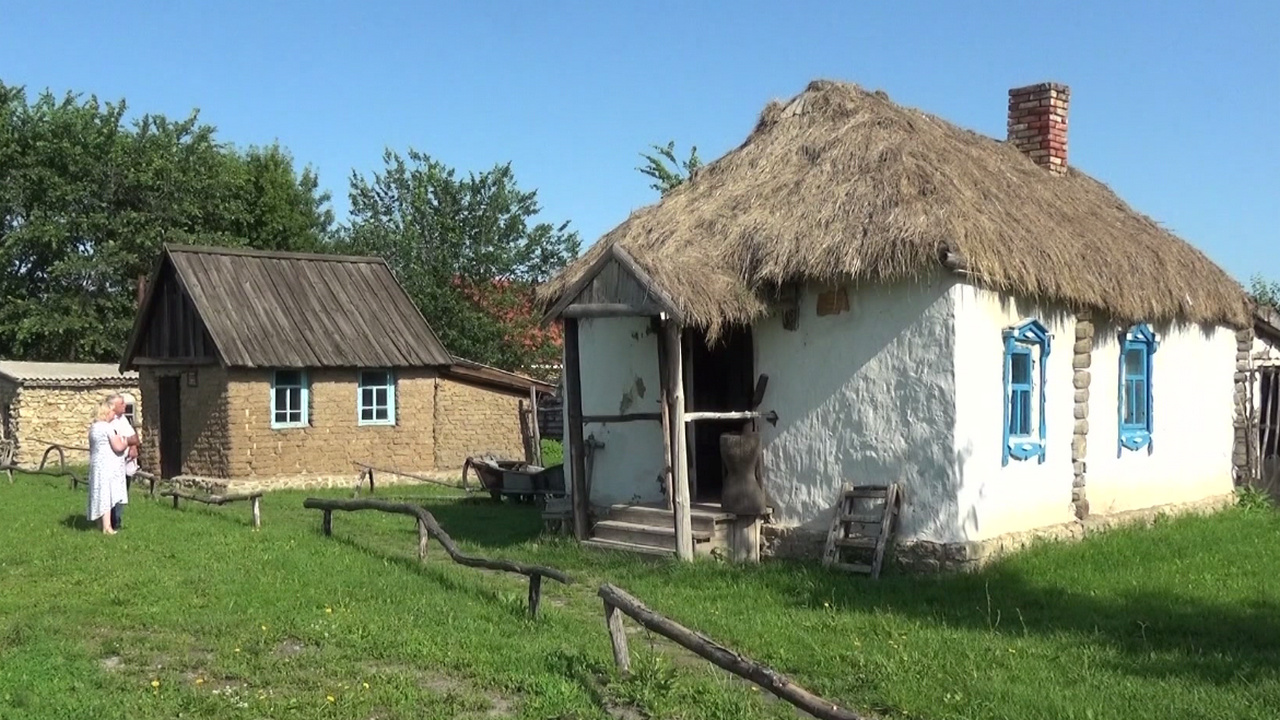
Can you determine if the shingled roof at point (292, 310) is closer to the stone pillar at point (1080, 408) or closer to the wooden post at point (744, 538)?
the wooden post at point (744, 538)

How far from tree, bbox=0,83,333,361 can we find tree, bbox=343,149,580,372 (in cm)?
748

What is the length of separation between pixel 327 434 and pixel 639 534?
11947 mm

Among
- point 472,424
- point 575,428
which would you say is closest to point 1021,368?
point 575,428

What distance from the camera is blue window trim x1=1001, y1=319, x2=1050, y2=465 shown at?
11398mm

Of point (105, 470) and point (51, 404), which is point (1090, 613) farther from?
point (51, 404)

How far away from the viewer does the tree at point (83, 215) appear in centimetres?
3489

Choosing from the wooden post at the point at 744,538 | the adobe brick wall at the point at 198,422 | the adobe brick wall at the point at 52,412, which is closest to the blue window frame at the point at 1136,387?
the wooden post at the point at 744,538

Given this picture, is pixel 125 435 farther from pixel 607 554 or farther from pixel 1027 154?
pixel 1027 154

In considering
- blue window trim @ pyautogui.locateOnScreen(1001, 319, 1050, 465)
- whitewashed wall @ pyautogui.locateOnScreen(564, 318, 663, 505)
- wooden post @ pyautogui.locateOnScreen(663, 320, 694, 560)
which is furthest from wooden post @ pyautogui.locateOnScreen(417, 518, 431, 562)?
blue window trim @ pyautogui.locateOnScreen(1001, 319, 1050, 465)

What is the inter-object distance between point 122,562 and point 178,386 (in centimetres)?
1265

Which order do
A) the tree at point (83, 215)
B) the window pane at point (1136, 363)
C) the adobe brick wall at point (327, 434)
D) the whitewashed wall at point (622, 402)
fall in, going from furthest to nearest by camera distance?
the tree at point (83, 215) → the adobe brick wall at point (327, 434) → the window pane at point (1136, 363) → the whitewashed wall at point (622, 402)

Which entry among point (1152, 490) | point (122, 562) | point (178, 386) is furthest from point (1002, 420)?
point (178, 386)

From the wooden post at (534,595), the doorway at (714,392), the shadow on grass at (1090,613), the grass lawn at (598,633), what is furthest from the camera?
the doorway at (714,392)

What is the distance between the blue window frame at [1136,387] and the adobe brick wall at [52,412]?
2081 cm
